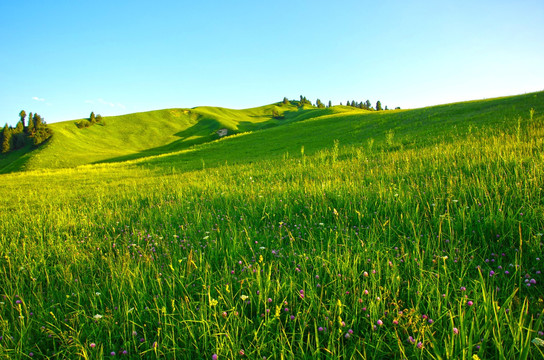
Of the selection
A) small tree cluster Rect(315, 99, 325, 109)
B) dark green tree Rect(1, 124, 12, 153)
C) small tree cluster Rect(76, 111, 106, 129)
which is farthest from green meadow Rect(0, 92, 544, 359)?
small tree cluster Rect(315, 99, 325, 109)

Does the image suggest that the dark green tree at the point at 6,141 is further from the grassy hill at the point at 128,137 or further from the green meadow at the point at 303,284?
the green meadow at the point at 303,284

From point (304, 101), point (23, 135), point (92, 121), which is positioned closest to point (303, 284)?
point (92, 121)

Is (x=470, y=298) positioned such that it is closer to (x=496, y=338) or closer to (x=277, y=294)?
(x=496, y=338)

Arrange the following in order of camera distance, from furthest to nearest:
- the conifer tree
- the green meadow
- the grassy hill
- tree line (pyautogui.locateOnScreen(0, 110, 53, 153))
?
the conifer tree, tree line (pyautogui.locateOnScreen(0, 110, 53, 153)), the grassy hill, the green meadow

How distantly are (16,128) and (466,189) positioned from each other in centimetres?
12685

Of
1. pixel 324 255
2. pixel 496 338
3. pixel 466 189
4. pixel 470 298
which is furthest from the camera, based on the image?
pixel 466 189

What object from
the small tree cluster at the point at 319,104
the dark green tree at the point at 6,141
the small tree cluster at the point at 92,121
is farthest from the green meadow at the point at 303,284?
the small tree cluster at the point at 319,104

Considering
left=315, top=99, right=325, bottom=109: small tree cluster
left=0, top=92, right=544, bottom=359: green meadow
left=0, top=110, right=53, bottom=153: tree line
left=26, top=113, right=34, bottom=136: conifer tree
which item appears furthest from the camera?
→ left=315, top=99, right=325, bottom=109: small tree cluster

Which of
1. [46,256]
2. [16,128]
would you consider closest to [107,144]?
[16,128]

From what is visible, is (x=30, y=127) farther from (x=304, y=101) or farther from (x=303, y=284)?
(x=304, y=101)

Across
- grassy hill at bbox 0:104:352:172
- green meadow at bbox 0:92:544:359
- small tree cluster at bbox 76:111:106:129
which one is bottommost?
green meadow at bbox 0:92:544:359

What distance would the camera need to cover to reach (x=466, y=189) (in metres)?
3.84

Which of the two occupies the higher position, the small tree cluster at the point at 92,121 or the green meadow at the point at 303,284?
the small tree cluster at the point at 92,121

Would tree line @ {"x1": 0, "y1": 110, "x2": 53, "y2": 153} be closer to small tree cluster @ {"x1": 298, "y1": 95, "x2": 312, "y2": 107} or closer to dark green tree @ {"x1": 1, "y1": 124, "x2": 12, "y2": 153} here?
dark green tree @ {"x1": 1, "y1": 124, "x2": 12, "y2": 153}
